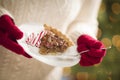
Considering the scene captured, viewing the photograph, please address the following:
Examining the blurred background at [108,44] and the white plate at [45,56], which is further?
the blurred background at [108,44]

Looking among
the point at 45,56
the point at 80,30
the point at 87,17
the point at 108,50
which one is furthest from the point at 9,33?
the point at 108,50

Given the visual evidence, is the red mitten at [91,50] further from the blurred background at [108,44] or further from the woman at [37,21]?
the blurred background at [108,44]

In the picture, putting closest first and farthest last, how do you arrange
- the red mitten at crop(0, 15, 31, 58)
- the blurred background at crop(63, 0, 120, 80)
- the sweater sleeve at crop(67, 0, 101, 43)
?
the red mitten at crop(0, 15, 31, 58)
the sweater sleeve at crop(67, 0, 101, 43)
the blurred background at crop(63, 0, 120, 80)

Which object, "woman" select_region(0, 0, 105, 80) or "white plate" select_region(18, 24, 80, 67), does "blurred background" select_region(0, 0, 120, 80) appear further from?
"white plate" select_region(18, 24, 80, 67)

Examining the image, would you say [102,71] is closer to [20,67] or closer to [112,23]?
[112,23]

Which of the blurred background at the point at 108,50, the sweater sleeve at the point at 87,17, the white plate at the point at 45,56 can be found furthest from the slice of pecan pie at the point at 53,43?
the blurred background at the point at 108,50

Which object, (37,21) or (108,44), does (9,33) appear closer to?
(37,21)

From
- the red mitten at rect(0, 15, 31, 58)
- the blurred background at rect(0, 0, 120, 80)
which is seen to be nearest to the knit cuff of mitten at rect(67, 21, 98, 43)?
the red mitten at rect(0, 15, 31, 58)
